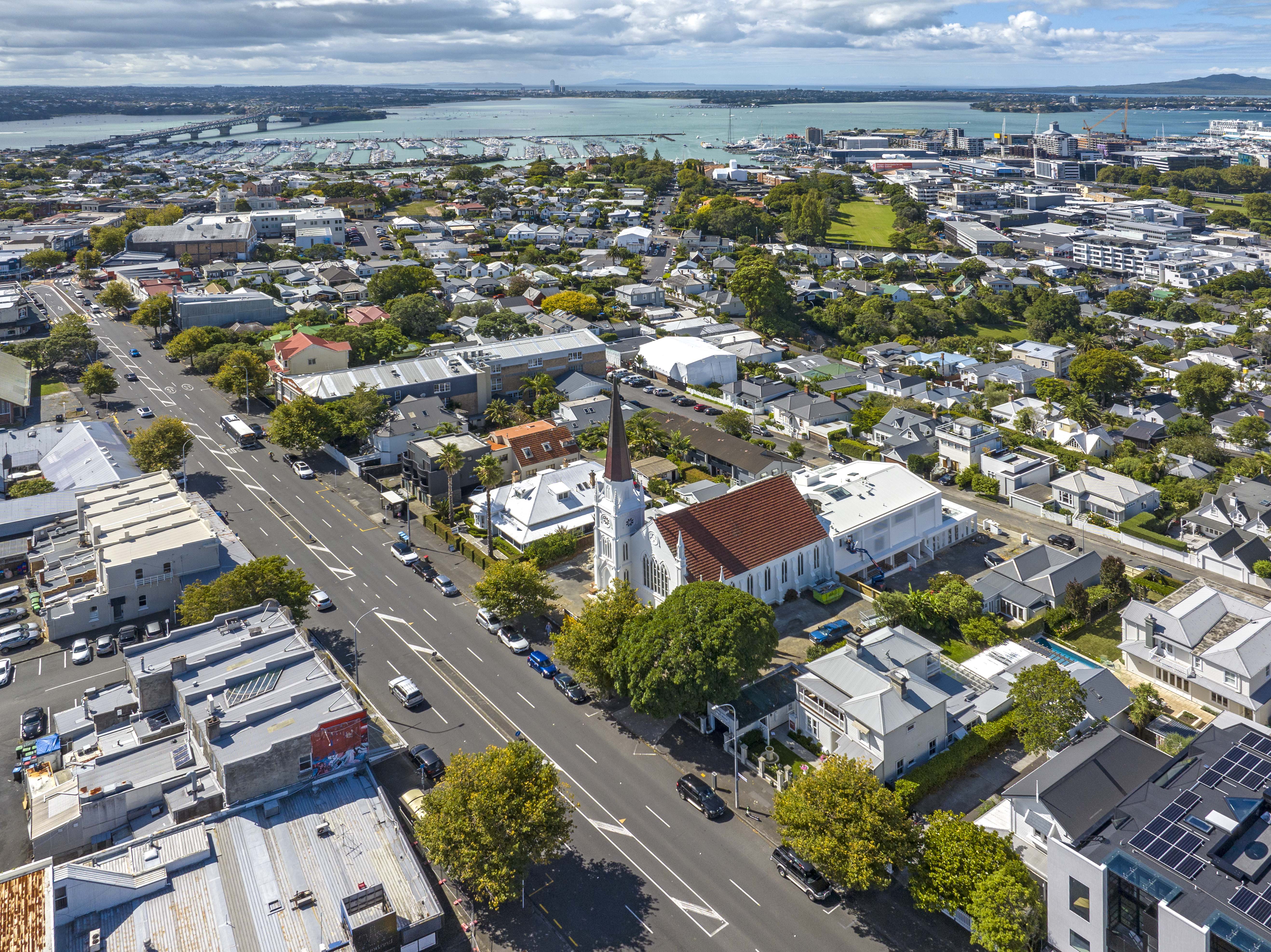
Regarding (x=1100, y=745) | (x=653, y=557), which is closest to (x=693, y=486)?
(x=653, y=557)

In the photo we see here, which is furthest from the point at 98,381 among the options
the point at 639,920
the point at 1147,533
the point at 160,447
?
the point at 1147,533

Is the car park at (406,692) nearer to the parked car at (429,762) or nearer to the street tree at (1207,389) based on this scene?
the parked car at (429,762)

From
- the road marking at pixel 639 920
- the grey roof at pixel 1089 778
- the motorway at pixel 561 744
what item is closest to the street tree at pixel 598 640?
the motorway at pixel 561 744

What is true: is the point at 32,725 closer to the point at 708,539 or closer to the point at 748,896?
the point at 748,896

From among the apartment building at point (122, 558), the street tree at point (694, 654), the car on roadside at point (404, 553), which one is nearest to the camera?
the street tree at point (694, 654)

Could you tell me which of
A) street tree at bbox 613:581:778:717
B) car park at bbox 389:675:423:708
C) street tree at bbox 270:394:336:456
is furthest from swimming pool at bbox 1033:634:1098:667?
street tree at bbox 270:394:336:456

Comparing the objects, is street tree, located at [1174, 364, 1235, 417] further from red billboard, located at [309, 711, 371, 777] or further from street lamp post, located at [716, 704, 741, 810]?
red billboard, located at [309, 711, 371, 777]
